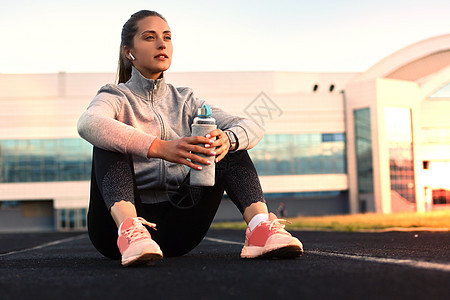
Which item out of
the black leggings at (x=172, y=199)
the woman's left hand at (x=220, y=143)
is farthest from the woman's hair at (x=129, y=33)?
the woman's left hand at (x=220, y=143)

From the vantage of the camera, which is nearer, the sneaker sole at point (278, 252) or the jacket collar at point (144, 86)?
the sneaker sole at point (278, 252)

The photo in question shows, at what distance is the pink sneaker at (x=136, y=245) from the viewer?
2.55 metres

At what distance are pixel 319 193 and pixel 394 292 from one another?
4127cm

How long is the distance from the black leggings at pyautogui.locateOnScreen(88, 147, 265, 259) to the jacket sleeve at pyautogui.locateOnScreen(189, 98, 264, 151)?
72 millimetres

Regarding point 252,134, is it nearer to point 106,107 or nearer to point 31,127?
point 106,107

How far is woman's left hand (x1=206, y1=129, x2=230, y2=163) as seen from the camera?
2.86 m

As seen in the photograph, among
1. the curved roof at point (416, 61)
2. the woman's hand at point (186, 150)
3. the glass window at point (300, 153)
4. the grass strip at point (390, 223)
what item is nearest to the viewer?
the woman's hand at point (186, 150)

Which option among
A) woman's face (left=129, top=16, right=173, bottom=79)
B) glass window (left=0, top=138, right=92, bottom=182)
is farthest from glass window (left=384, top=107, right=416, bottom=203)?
woman's face (left=129, top=16, right=173, bottom=79)

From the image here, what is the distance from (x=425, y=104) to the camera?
1661 inches

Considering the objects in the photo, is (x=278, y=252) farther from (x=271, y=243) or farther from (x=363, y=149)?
(x=363, y=149)

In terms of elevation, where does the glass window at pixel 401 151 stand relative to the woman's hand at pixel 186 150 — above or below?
above

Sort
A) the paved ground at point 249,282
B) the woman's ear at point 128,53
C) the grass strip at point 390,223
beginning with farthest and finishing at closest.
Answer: the grass strip at point 390,223 < the woman's ear at point 128,53 < the paved ground at point 249,282

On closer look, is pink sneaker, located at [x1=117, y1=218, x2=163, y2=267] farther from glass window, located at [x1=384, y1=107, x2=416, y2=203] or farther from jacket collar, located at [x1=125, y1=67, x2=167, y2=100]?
glass window, located at [x1=384, y1=107, x2=416, y2=203]

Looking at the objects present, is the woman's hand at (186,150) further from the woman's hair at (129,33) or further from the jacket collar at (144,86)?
the woman's hair at (129,33)
